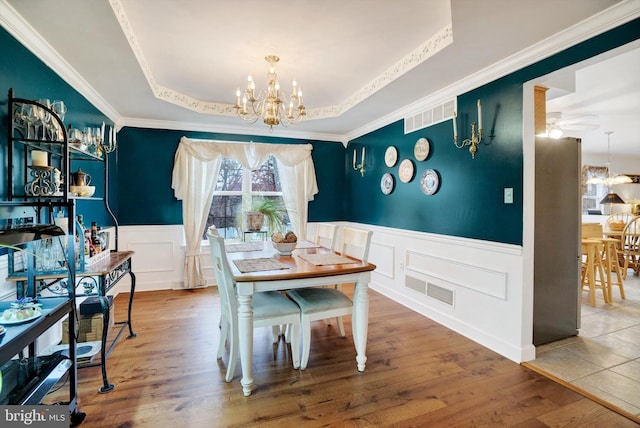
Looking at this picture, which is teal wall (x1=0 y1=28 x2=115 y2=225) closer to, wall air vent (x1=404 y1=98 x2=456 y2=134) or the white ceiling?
the white ceiling

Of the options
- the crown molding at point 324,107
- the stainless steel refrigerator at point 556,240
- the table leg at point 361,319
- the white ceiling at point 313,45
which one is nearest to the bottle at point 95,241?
the white ceiling at point 313,45

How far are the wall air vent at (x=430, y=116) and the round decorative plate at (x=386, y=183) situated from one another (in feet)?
2.06

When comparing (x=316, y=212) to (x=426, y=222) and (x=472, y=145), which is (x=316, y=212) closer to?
(x=426, y=222)

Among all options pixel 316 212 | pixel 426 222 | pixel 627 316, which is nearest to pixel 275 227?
pixel 316 212

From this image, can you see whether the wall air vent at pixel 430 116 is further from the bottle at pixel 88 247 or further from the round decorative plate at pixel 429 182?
the bottle at pixel 88 247

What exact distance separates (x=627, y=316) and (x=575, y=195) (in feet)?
5.58

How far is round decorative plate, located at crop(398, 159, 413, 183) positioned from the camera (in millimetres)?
3701

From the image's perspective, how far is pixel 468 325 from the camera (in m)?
2.87

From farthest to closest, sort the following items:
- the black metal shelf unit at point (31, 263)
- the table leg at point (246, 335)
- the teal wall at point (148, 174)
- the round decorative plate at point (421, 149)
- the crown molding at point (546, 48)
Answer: the teal wall at point (148, 174), the round decorative plate at point (421, 149), the table leg at point (246, 335), the crown molding at point (546, 48), the black metal shelf unit at point (31, 263)

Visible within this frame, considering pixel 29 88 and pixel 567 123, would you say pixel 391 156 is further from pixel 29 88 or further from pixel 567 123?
pixel 29 88

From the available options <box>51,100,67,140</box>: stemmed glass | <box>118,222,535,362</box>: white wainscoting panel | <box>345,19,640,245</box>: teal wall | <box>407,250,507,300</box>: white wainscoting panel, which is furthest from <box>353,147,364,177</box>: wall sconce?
<box>51,100,67,140</box>: stemmed glass

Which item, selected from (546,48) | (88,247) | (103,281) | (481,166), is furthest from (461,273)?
(88,247)

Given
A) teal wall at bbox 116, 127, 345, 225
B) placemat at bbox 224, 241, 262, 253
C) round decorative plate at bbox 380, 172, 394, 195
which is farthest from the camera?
teal wall at bbox 116, 127, 345, 225

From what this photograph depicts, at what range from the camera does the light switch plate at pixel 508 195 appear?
2488mm
